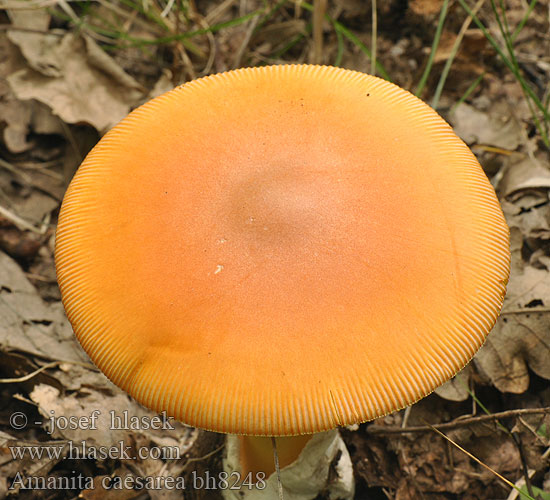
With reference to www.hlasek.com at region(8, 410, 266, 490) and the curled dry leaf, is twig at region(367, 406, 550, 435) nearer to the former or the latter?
the curled dry leaf

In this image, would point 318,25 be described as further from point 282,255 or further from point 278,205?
point 282,255

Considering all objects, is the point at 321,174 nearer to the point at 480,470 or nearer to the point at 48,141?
the point at 480,470

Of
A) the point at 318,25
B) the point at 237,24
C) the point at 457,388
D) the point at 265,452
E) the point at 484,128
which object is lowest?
the point at 265,452

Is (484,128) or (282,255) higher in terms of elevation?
(282,255)

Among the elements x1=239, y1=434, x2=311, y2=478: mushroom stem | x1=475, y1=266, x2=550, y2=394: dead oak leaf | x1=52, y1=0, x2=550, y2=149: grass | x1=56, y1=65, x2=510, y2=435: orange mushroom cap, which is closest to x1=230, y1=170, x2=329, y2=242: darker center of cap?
x1=56, y1=65, x2=510, y2=435: orange mushroom cap

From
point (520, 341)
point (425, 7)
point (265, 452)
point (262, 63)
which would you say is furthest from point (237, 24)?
point (265, 452)

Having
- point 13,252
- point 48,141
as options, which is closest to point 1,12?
point 48,141

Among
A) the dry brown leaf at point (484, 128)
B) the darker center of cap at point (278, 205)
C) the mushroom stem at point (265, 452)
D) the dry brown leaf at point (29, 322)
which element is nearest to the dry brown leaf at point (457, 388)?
the mushroom stem at point (265, 452)
